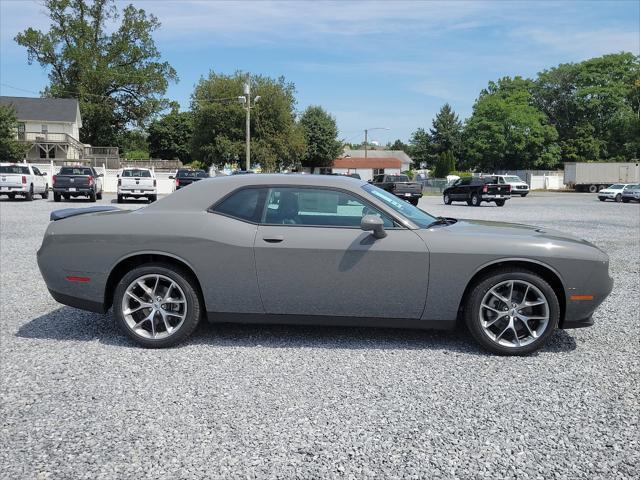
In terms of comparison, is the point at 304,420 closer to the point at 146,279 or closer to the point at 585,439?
the point at 585,439

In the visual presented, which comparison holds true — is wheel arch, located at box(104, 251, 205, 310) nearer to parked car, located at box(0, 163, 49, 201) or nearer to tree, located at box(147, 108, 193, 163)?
parked car, located at box(0, 163, 49, 201)

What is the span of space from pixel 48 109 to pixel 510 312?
71300 mm

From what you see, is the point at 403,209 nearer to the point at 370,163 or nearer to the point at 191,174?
the point at 191,174

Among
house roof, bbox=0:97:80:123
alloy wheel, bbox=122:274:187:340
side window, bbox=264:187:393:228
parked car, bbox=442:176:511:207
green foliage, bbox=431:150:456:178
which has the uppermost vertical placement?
house roof, bbox=0:97:80:123

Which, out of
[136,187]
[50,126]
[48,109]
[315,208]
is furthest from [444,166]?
[315,208]

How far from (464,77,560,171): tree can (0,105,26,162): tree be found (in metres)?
50.0

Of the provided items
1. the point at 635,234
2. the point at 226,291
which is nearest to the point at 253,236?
the point at 226,291

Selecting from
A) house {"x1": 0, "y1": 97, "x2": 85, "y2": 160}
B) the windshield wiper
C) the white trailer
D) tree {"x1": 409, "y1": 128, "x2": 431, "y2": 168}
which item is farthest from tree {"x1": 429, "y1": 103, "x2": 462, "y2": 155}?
the windshield wiper

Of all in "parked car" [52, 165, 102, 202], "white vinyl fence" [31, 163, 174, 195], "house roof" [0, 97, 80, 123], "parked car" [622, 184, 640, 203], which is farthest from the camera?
"house roof" [0, 97, 80, 123]

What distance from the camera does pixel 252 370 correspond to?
4.29 meters

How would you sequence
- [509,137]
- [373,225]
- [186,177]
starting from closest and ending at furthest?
1. [373,225]
2. [186,177]
3. [509,137]

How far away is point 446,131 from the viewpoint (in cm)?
9881

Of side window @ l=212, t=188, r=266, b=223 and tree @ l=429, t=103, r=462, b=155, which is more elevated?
tree @ l=429, t=103, r=462, b=155

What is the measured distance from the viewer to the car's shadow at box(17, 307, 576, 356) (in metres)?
4.89
